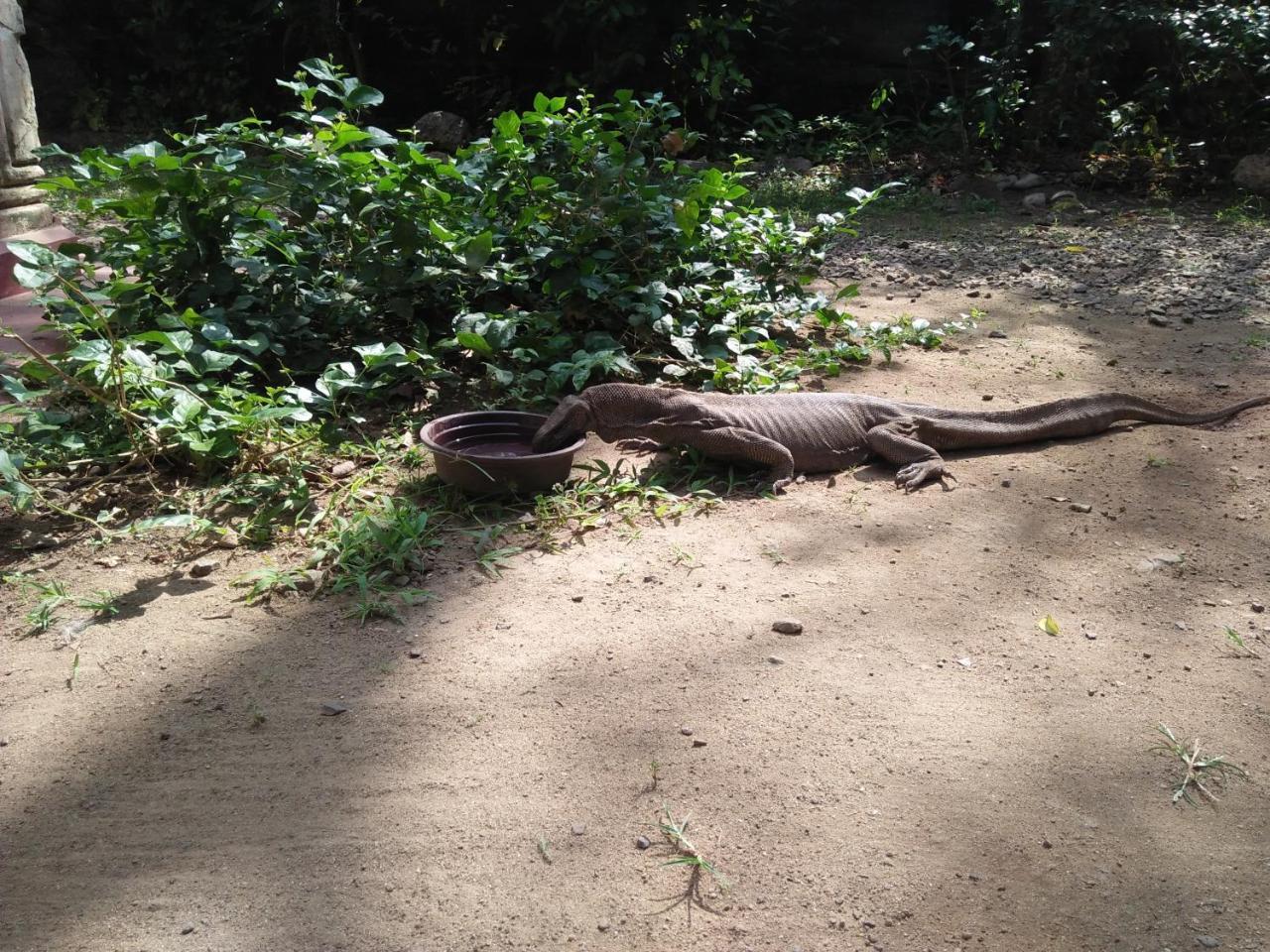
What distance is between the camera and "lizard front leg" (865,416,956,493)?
460cm

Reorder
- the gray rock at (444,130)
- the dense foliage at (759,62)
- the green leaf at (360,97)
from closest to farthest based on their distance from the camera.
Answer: the green leaf at (360,97) < the dense foliage at (759,62) < the gray rock at (444,130)

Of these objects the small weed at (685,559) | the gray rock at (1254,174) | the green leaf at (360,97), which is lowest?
the small weed at (685,559)

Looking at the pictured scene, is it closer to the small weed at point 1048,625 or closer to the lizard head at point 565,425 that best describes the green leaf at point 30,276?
the lizard head at point 565,425

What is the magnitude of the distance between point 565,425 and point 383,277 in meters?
1.40

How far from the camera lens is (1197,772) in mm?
2779

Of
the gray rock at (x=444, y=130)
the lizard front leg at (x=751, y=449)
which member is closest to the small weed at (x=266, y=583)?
the lizard front leg at (x=751, y=449)

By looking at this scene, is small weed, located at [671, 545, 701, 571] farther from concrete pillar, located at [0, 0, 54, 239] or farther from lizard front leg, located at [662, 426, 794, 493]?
concrete pillar, located at [0, 0, 54, 239]

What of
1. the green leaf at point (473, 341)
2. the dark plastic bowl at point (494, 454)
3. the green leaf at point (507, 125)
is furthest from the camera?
the green leaf at point (507, 125)

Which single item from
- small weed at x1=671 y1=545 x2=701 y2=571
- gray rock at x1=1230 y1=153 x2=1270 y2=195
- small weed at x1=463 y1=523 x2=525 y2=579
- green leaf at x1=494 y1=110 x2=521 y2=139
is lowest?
small weed at x1=463 y1=523 x2=525 y2=579

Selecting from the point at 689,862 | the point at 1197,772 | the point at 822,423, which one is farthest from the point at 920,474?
the point at 689,862

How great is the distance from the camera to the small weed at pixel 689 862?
7.90 ft

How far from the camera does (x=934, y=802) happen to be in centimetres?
269

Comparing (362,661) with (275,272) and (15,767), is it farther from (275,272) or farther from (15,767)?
(275,272)

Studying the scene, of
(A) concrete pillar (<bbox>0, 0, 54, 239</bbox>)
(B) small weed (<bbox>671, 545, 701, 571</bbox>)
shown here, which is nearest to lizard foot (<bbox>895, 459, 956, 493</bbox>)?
(B) small weed (<bbox>671, 545, 701, 571</bbox>)
